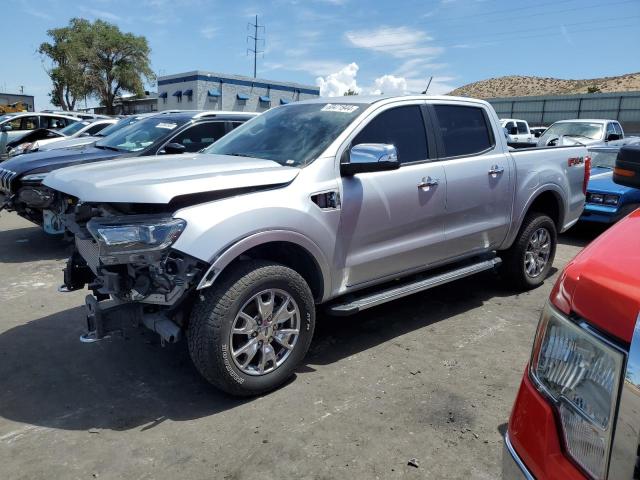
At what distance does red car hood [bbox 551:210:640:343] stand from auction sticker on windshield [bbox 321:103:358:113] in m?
2.65

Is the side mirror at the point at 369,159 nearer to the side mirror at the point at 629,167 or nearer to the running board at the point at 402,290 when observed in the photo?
the running board at the point at 402,290

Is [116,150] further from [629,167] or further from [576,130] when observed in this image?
[576,130]

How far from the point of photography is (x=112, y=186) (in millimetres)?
3121

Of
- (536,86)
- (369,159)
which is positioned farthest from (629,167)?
(536,86)

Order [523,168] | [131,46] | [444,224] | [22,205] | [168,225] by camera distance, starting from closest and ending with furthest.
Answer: [168,225] < [444,224] < [523,168] < [22,205] < [131,46]

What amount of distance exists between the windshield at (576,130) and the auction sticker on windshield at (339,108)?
12.5m

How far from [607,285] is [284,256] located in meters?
2.45

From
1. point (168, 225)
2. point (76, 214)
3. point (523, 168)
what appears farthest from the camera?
point (523, 168)

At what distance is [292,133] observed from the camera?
13.5ft

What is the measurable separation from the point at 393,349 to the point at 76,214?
2.55 m

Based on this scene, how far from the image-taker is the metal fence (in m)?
35.3

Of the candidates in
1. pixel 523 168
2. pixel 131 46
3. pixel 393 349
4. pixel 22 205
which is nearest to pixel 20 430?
pixel 393 349

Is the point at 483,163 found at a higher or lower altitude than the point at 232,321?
higher

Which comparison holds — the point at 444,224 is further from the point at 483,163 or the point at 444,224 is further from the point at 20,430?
the point at 20,430
